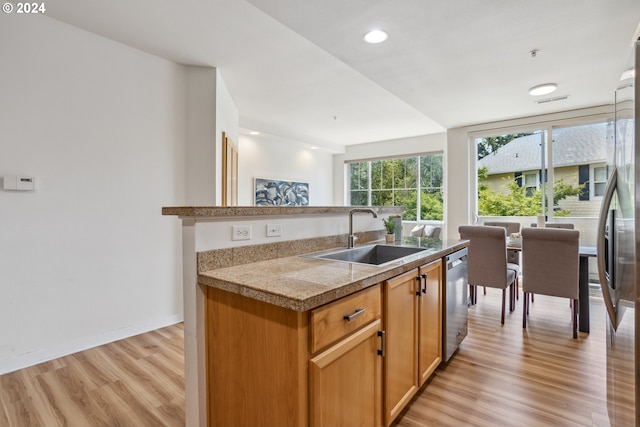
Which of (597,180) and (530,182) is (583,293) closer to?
(597,180)

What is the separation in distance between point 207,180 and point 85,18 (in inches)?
61.2

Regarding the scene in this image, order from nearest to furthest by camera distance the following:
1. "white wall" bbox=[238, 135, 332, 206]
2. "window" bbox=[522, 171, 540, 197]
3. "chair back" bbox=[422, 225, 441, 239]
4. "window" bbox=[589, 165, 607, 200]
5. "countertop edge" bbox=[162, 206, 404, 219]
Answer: "countertop edge" bbox=[162, 206, 404, 219] < "window" bbox=[589, 165, 607, 200] < "window" bbox=[522, 171, 540, 197] < "chair back" bbox=[422, 225, 441, 239] < "white wall" bbox=[238, 135, 332, 206]

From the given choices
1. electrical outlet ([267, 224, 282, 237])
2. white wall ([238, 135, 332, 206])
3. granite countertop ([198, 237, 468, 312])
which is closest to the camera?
granite countertop ([198, 237, 468, 312])

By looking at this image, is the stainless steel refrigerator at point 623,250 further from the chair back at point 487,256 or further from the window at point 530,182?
the window at point 530,182

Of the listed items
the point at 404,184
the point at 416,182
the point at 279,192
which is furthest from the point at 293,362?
the point at 404,184

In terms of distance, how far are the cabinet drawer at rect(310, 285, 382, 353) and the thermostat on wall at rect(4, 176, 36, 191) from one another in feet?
8.27

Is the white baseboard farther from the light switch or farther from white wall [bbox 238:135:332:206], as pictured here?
white wall [bbox 238:135:332:206]

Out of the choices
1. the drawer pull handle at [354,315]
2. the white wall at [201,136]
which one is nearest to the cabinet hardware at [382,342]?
the drawer pull handle at [354,315]

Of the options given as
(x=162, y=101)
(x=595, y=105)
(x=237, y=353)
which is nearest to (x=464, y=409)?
(x=237, y=353)

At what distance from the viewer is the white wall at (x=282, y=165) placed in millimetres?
5922

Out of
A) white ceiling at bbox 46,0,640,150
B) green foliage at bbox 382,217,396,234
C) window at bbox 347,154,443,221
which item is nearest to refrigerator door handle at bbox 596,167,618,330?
green foliage at bbox 382,217,396,234

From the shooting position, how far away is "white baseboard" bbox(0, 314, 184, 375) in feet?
7.45

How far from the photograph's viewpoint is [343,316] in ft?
3.91

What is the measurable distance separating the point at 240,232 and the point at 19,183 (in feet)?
6.45
